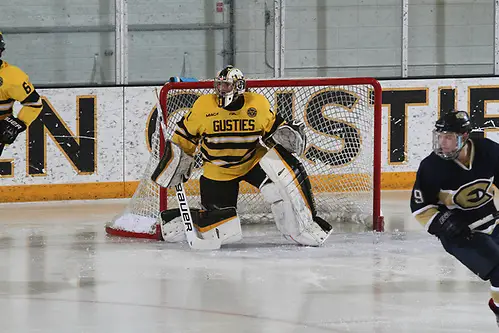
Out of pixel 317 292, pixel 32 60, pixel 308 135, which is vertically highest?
pixel 32 60

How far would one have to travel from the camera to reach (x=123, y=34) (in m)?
8.60

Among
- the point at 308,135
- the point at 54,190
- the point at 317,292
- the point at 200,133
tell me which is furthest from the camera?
the point at 54,190

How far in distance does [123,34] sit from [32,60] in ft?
2.59

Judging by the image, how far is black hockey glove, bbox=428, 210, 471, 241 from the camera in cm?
428

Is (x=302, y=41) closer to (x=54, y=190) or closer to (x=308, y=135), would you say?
(x=308, y=135)

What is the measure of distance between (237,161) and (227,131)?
0.20m

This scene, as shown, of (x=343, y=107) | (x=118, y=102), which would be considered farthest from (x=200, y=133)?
(x=118, y=102)

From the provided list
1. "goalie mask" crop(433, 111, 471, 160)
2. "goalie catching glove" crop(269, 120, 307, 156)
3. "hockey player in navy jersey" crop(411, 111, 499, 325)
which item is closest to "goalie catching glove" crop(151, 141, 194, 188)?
"goalie catching glove" crop(269, 120, 307, 156)

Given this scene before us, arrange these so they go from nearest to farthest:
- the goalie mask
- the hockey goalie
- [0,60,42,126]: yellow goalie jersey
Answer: the goalie mask → the hockey goalie → [0,60,42,126]: yellow goalie jersey

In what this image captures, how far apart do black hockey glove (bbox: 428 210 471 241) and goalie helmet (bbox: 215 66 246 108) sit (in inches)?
88.9

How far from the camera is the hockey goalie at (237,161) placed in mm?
6453

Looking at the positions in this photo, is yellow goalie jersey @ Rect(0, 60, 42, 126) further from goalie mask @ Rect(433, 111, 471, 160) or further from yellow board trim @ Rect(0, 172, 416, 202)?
goalie mask @ Rect(433, 111, 471, 160)

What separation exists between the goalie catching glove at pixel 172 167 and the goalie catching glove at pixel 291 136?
52cm

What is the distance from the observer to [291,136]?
253 inches
